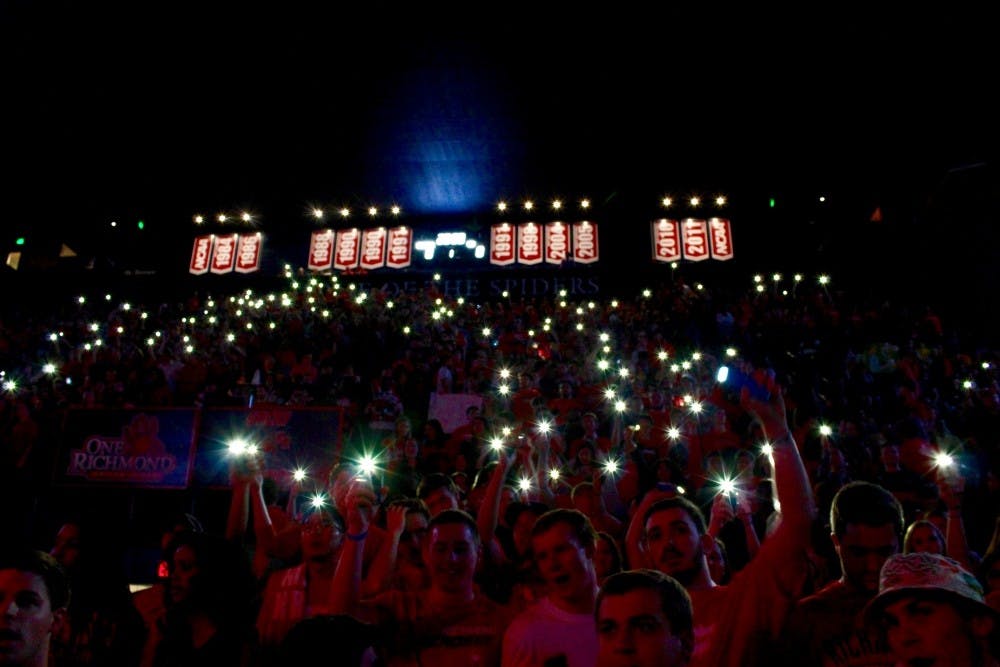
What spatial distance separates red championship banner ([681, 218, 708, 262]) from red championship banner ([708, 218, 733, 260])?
0.66ft

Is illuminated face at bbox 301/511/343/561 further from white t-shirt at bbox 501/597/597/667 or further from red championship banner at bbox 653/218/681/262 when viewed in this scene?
red championship banner at bbox 653/218/681/262

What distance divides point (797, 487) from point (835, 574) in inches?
81.3

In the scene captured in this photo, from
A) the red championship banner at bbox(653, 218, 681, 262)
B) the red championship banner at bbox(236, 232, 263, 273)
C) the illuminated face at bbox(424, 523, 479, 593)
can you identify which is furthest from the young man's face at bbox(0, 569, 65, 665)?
the red championship banner at bbox(236, 232, 263, 273)

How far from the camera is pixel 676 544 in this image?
261cm

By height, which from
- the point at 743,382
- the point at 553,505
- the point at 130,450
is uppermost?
the point at 130,450

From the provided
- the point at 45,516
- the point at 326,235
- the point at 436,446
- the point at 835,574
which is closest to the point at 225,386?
the point at 45,516

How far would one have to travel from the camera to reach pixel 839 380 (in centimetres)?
936

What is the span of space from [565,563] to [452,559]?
23.1 inches

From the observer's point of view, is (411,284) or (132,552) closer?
(132,552)

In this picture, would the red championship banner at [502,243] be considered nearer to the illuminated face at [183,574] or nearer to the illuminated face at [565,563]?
the illuminated face at [183,574]

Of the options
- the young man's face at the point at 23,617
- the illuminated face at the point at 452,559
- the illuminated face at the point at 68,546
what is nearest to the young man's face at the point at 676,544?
the illuminated face at the point at 452,559

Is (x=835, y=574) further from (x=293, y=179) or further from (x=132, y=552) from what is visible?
(x=293, y=179)

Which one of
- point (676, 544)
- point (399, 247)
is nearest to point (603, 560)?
point (676, 544)

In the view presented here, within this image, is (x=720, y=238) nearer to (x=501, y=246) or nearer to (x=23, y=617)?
(x=501, y=246)
